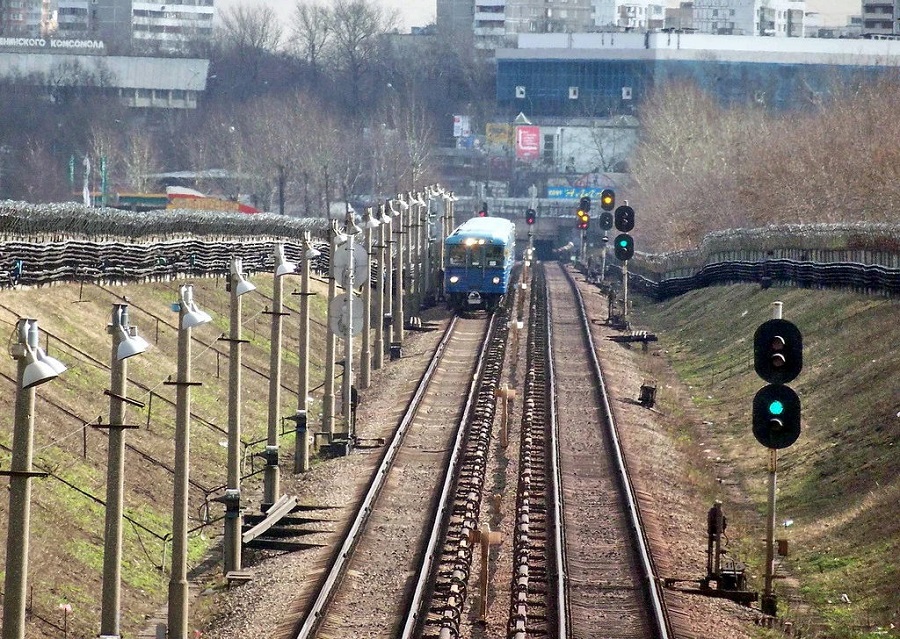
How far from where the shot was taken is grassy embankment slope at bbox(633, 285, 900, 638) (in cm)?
2142

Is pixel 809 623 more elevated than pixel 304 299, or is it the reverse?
pixel 304 299

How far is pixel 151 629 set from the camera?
2112 centimetres

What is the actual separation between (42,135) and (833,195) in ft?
293

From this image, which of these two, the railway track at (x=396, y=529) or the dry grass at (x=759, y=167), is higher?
the dry grass at (x=759, y=167)

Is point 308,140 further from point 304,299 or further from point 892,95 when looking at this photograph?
point 304,299

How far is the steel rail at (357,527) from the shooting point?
20.3 metres

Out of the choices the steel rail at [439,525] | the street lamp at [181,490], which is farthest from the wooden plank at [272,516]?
the street lamp at [181,490]

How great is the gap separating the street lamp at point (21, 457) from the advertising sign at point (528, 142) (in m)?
133

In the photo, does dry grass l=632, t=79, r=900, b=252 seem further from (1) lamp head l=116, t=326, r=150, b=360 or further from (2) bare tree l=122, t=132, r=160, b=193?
(1) lamp head l=116, t=326, r=150, b=360

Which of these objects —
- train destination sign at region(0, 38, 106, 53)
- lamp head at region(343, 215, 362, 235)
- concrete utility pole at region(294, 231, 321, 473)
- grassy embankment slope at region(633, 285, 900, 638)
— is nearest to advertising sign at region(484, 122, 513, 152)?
train destination sign at region(0, 38, 106, 53)

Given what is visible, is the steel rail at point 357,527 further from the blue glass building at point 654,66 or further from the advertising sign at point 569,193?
the blue glass building at point 654,66

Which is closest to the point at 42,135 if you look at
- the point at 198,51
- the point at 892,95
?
the point at 198,51

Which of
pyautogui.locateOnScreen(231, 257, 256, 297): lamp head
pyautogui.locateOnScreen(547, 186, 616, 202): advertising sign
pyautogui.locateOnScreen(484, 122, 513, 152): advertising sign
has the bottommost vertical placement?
pyautogui.locateOnScreen(547, 186, 616, 202): advertising sign

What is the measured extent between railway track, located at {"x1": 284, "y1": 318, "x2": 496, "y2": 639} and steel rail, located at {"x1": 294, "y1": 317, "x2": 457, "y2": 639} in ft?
0.05
